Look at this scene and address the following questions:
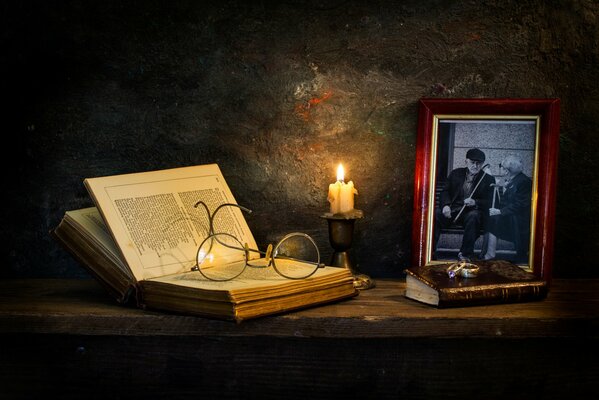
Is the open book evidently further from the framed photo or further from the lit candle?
the framed photo

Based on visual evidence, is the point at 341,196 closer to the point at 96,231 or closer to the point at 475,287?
the point at 475,287

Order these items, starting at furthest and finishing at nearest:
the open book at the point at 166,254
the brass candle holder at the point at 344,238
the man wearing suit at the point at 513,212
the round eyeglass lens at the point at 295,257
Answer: the man wearing suit at the point at 513,212 → the brass candle holder at the point at 344,238 → the round eyeglass lens at the point at 295,257 → the open book at the point at 166,254

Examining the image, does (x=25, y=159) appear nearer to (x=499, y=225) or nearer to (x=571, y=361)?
(x=499, y=225)

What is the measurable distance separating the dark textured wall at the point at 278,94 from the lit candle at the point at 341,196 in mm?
160

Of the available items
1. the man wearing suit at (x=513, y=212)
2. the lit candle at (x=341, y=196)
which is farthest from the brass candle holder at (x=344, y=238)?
the man wearing suit at (x=513, y=212)

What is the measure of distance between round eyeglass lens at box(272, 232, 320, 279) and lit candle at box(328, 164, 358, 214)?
107mm

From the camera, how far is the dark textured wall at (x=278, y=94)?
192cm

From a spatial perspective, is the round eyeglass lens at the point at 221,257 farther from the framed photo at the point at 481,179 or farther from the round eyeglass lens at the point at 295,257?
the framed photo at the point at 481,179

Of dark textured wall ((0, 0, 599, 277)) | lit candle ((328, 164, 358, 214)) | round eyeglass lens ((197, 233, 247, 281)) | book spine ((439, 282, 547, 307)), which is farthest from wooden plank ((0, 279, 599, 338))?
dark textured wall ((0, 0, 599, 277))

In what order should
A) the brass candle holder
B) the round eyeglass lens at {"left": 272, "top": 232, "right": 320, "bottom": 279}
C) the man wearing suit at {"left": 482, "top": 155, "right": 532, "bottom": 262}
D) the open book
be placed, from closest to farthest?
1. the open book
2. the round eyeglass lens at {"left": 272, "top": 232, "right": 320, "bottom": 279}
3. the brass candle holder
4. the man wearing suit at {"left": 482, "top": 155, "right": 532, "bottom": 262}

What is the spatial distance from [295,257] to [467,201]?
1.58 feet

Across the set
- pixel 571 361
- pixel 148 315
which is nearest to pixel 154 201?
pixel 148 315

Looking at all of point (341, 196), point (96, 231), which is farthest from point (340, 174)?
point (96, 231)

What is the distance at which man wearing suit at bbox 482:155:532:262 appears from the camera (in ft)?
6.25
